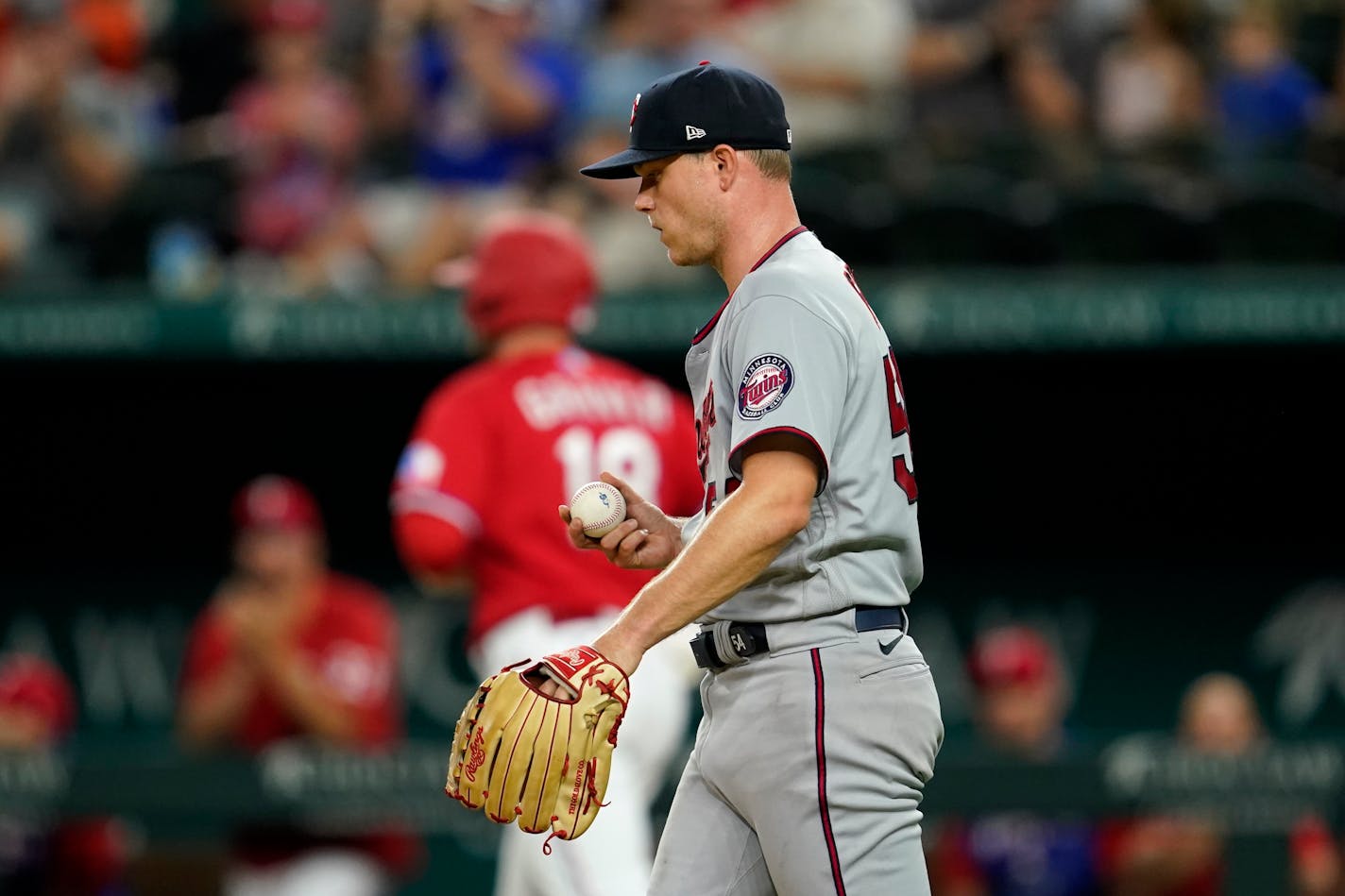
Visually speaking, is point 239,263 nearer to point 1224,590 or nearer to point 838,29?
point 838,29

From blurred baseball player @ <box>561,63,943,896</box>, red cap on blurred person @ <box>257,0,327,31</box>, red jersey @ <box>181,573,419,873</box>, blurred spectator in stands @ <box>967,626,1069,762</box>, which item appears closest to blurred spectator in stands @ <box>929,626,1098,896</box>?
blurred spectator in stands @ <box>967,626,1069,762</box>

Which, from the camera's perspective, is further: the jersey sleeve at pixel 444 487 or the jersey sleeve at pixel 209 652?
the jersey sleeve at pixel 209 652

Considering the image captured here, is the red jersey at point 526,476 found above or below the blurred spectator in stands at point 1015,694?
above

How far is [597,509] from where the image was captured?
305 cm

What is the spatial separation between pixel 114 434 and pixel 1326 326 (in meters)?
4.51

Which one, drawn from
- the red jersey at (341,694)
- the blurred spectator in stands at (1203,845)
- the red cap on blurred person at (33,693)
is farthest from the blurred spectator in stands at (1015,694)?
the red cap on blurred person at (33,693)

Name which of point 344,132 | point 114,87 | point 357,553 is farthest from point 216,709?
point 114,87

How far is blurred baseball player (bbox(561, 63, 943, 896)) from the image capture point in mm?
2697

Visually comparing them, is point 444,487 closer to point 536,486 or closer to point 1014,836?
point 536,486

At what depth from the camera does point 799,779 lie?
111 inches

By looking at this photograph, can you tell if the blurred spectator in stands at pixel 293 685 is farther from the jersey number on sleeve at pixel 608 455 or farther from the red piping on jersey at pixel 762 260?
the red piping on jersey at pixel 762 260

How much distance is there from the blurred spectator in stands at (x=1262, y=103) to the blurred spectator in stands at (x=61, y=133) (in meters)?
4.28

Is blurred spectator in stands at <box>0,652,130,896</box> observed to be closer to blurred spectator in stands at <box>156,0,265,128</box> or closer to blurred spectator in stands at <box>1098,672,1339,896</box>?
blurred spectator in stands at <box>156,0,265,128</box>

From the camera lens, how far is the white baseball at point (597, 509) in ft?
10.00
